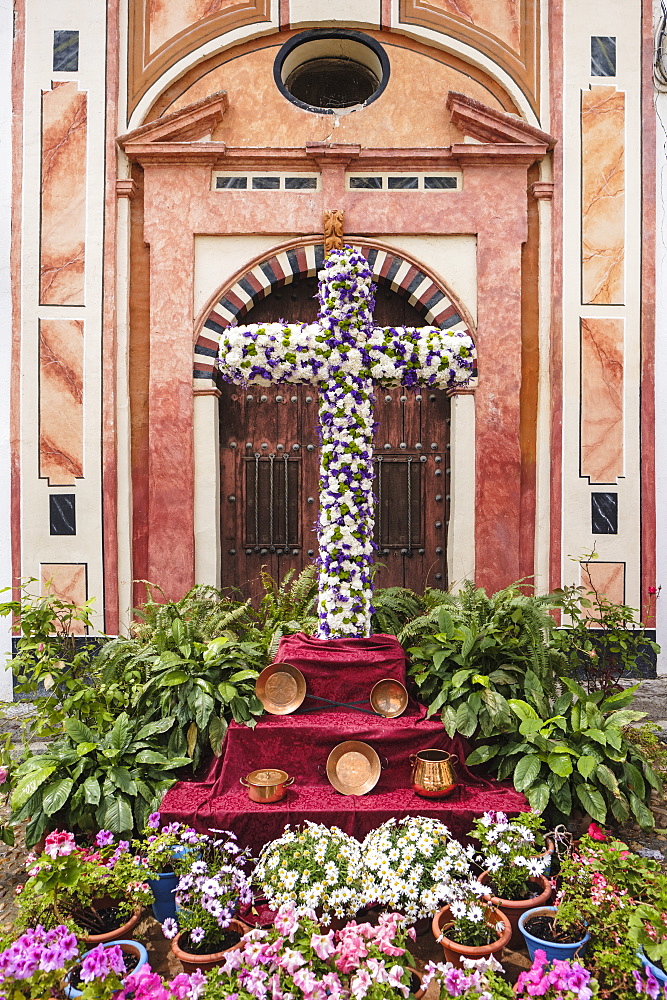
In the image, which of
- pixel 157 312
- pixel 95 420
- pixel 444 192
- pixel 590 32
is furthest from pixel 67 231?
pixel 590 32

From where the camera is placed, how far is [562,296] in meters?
5.84

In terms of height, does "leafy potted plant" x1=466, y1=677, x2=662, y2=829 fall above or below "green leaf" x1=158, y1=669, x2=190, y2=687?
below

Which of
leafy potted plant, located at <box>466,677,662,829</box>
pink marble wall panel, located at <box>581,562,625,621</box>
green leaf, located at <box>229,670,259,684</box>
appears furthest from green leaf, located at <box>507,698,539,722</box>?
pink marble wall panel, located at <box>581,562,625,621</box>

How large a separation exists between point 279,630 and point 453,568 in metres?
2.11

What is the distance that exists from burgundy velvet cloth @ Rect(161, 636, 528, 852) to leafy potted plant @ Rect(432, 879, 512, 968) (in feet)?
1.93

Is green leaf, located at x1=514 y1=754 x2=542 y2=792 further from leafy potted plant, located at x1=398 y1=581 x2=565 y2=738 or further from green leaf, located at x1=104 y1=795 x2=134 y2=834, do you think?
green leaf, located at x1=104 y1=795 x2=134 y2=834

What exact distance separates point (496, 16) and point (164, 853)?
637 cm

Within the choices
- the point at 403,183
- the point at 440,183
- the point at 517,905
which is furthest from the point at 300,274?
the point at 517,905

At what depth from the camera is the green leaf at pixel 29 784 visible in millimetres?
3061

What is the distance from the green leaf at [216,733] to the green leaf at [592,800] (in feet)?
5.28

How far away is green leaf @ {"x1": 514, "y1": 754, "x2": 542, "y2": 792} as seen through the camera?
3.20 meters

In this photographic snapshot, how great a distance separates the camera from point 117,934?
2564 mm

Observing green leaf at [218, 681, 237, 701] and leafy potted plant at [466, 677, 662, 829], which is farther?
green leaf at [218, 681, 237, 701]

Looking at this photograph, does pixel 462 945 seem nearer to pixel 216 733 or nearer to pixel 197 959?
pixel 197 959
